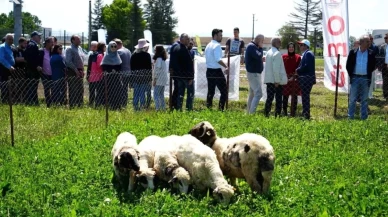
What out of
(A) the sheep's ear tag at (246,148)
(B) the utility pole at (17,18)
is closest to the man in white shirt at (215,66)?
(A) the sheep's ear tag at (246,148)

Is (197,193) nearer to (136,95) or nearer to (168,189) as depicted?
(168,189)

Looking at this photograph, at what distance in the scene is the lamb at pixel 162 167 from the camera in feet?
20.5

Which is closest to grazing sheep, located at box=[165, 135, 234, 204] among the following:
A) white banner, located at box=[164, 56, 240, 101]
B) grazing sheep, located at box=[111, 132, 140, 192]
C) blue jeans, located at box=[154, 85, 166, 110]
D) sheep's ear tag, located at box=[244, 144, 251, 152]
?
sheep's ear tag, located at box=[244, 144, 251, 152]

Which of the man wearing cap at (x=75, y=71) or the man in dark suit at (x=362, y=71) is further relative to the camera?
the man wearing cap at (x=75, y=71)

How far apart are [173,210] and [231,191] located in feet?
2.38

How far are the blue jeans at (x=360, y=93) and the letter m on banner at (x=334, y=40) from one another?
1627 millimetres

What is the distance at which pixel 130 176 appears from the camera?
644cm

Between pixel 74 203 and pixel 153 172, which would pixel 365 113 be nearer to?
pixel 153 172

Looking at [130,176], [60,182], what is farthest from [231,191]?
[60,182]

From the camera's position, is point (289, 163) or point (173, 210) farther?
point (289, 163)

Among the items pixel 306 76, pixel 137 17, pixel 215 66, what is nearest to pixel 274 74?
pixel 306 76

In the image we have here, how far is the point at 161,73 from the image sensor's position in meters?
14.8

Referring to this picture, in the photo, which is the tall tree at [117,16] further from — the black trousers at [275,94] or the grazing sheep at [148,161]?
the grazing sheep at [148,161]

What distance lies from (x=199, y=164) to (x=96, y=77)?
9.76 m
